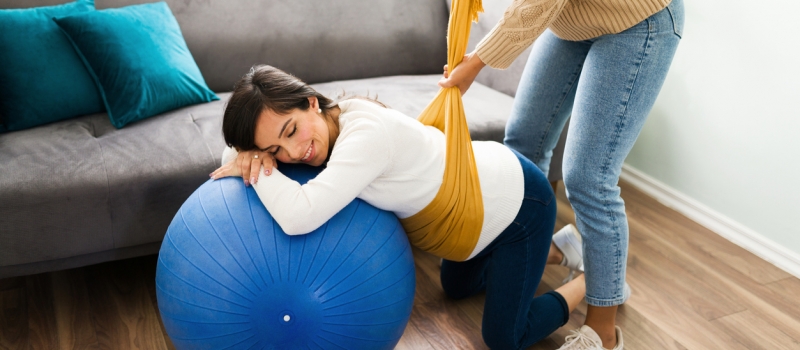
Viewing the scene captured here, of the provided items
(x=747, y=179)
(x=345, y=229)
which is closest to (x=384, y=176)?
(x=345, y=229)

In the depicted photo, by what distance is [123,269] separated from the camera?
1964mm

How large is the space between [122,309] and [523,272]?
1147 millimetres

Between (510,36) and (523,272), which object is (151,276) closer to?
(523,272)

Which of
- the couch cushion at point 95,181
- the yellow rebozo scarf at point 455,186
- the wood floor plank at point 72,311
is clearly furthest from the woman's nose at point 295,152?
the wood floor plank at point 72,311

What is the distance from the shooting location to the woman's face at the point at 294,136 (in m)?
1.22

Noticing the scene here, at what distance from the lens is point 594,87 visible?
1388 mm

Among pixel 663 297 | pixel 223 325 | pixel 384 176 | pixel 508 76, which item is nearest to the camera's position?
pixel 223 325

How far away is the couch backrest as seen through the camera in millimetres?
2305

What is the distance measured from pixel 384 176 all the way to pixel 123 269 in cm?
116

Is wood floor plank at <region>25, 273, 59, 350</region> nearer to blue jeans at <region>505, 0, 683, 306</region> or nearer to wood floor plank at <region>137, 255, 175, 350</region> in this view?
wood floor plank at <region>137, 255, 175, 350</region>

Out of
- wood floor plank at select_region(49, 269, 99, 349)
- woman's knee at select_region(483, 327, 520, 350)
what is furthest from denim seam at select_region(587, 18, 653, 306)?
wood floor plank at select_region(49, 269, 99, 349)

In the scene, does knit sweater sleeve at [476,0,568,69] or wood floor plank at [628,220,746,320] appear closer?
knit sweater sleeve at [476,0,568,69]

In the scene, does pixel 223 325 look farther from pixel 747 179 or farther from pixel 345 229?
pixel 747 179

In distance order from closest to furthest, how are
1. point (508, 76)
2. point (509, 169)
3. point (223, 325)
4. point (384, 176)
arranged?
point (223, 325) → point (384, 176) → point (509, 169) → point (508, 76)
